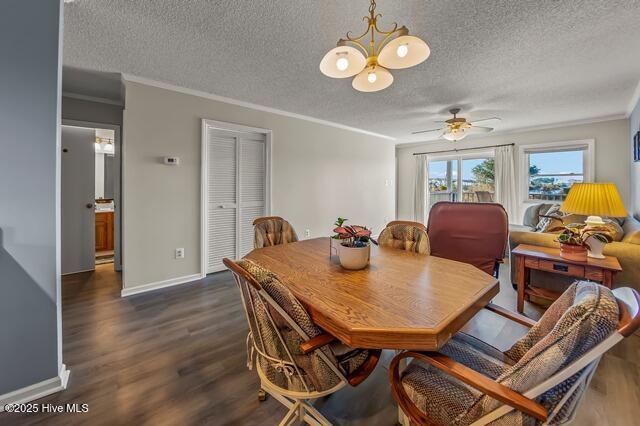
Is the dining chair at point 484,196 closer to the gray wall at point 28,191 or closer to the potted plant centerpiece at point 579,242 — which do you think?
the potted plant centerpiece at point 579,242

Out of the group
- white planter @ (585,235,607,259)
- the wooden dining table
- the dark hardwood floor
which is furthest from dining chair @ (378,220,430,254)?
white planter @ (585,235,607,259)

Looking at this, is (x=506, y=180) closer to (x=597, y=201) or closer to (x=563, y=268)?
(x=597, y=201)

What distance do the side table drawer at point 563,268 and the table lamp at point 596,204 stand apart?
0.24 meters

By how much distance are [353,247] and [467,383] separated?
86 centimetres

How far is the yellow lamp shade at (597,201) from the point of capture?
2.29 meters

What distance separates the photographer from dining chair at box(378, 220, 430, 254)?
2107mm

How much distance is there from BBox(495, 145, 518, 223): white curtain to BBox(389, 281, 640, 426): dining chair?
544 cm

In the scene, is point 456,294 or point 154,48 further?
point 154,48

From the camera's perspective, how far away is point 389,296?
1.19m

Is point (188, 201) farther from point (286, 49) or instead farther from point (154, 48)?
point (286, 49)

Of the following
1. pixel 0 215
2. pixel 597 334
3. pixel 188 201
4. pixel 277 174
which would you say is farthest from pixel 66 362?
pixel 277 174

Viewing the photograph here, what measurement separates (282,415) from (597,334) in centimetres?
141

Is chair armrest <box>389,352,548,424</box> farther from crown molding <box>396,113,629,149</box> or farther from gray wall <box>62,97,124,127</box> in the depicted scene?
crown molding <box>396,113,629,149</box>

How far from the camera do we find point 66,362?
6.05 feet
